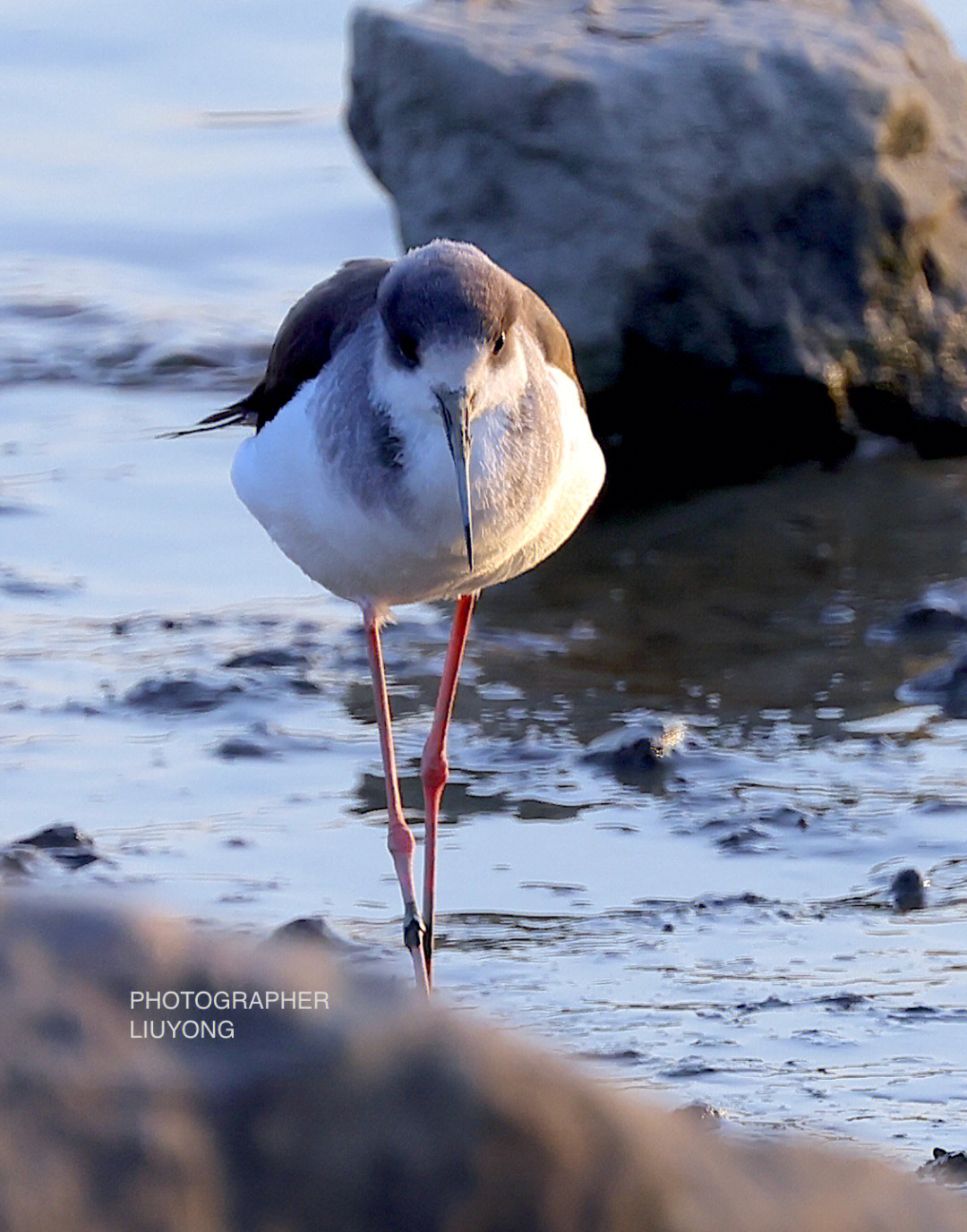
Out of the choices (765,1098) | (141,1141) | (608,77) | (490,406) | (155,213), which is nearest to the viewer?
(141,1141)

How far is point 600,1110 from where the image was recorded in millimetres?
1245

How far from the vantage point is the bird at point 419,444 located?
415 centimetres

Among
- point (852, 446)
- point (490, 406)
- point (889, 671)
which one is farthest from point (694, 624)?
point (490, 406)

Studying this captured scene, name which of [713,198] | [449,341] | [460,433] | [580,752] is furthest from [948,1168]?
[713,198]

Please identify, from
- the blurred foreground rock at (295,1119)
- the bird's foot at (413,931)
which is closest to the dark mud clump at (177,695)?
the bird's foot at (413,931)

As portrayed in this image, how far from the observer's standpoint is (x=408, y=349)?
4176mm

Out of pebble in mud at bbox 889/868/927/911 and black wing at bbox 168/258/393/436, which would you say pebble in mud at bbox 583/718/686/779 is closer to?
pebble in mud at bbox 889/868/927/911

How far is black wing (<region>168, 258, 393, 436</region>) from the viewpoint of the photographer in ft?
15.4

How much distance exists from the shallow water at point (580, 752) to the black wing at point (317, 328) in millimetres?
1046

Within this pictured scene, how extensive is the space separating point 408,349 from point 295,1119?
3074 mm

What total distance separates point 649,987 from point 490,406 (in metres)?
1.20

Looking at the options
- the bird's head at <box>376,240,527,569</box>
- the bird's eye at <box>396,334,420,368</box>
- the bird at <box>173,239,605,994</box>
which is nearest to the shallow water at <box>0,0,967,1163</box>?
the bird at <box>173,239,605,994</box>

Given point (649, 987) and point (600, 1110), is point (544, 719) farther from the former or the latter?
point (600, 1110)

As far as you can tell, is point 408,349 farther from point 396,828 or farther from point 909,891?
point 909,891
